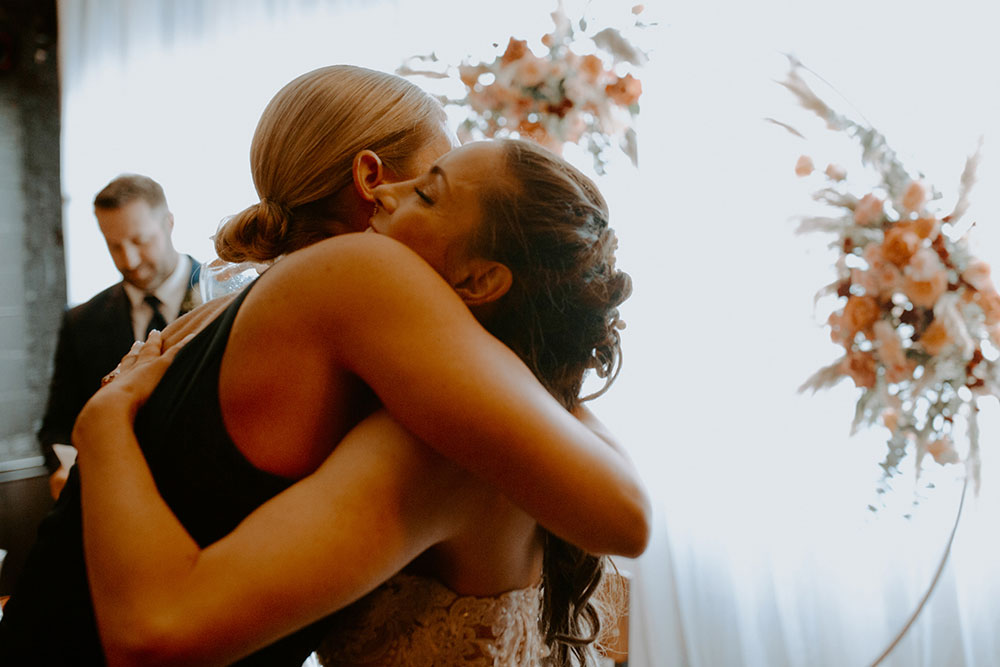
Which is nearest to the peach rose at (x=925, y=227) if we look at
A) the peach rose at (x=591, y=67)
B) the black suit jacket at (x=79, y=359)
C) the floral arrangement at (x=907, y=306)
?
the floral arrangement at (x=907, y=306)

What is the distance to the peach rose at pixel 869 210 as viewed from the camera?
1.71 meters

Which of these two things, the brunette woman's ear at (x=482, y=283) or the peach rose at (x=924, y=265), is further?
the peach rose at (x=924, y=265)

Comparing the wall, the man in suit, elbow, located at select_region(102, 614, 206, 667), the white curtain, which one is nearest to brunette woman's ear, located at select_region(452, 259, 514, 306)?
elbow, located at select_region(102, 614, 206, 667)

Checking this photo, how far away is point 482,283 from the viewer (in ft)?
3.19

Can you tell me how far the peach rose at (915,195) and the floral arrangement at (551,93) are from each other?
57 centimetres

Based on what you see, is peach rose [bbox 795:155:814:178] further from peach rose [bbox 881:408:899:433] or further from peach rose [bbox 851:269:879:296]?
peach rose [bbox 881:408:899:433]

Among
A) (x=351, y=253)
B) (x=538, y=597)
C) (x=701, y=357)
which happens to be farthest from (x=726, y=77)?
(x=351, y=253)

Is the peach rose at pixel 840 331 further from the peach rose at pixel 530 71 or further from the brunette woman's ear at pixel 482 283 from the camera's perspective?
the brunette woman's ear at pixel 482 283

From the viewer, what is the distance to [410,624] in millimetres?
1057

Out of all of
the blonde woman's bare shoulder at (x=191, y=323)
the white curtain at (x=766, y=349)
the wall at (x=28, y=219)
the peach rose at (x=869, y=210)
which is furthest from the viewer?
the wall at (x=28, y=219)

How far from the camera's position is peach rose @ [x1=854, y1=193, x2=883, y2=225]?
1.71 meters

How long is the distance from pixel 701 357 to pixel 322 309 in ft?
6.61

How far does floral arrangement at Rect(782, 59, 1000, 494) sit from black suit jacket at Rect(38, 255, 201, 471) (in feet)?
8.24

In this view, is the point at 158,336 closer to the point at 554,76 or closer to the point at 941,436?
the point at 554,76
